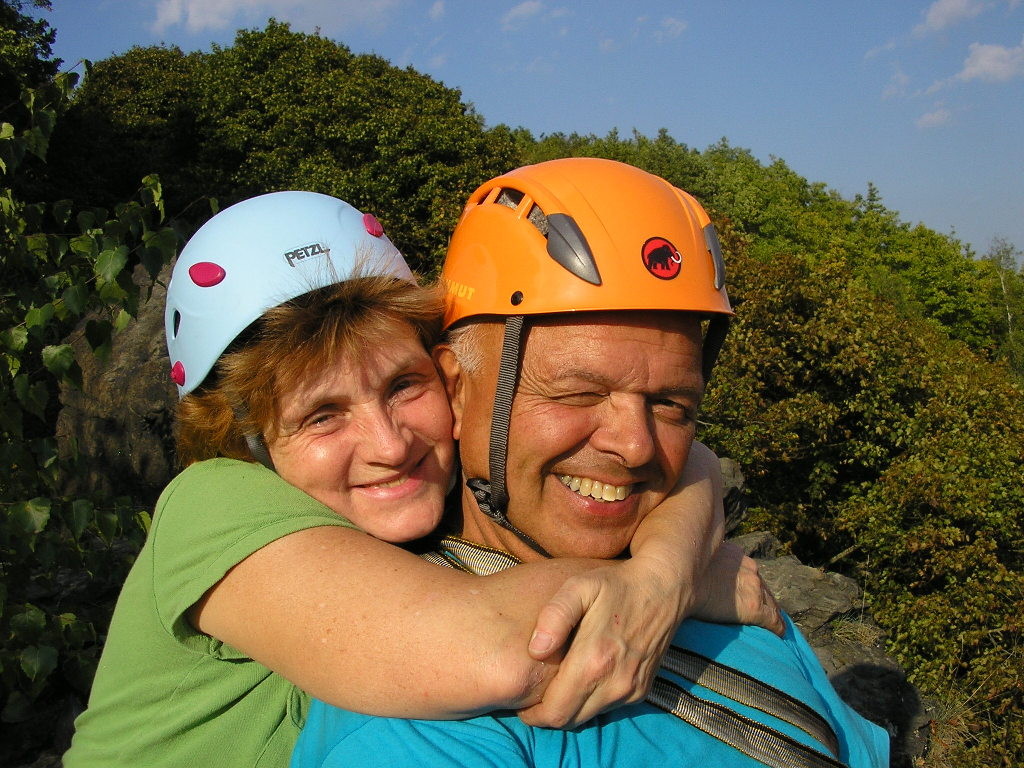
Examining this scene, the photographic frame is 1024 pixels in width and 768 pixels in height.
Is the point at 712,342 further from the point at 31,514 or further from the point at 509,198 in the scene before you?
the point at 31,514

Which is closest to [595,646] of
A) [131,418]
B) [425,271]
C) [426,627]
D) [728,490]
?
[426,627]

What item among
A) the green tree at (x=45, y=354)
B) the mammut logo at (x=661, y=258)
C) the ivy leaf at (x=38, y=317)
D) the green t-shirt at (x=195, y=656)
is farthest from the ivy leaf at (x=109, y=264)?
the mammut logo at (x=661, y=258)

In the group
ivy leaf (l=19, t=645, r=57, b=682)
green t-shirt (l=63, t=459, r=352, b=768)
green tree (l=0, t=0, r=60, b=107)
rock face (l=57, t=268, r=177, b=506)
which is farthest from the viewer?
green tree (l=0, t=0, r=60, b=107)

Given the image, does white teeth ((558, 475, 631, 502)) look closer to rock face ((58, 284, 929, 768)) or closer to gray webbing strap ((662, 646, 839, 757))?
gray webbing strap ((662, 646, 839, 757))

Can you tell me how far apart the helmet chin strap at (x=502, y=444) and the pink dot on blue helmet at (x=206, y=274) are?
0.96 m

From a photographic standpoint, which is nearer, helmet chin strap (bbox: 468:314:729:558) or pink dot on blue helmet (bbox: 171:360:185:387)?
helmet chin strap (bbox: 468:314:729:558)

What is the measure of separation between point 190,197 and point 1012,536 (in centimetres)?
1665

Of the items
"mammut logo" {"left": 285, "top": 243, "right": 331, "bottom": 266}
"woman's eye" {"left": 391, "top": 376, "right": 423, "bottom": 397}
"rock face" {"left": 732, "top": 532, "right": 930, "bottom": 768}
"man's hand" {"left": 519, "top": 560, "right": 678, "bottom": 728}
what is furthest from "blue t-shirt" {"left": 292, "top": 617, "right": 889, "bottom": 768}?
"rock face" {"left": 732, "top": 532, "right": 930, "bottom": 768}

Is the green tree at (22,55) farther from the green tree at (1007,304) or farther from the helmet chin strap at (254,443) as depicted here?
the green tree at (1007,304)

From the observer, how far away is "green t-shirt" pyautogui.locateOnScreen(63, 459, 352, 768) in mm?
2049

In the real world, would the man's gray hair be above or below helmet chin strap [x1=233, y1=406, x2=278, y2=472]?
above

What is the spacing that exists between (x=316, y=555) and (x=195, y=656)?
1.84 ft

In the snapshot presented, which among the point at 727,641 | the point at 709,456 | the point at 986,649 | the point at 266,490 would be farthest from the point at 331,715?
the point at 986,649

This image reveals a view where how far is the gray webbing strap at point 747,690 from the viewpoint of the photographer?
2.23m
